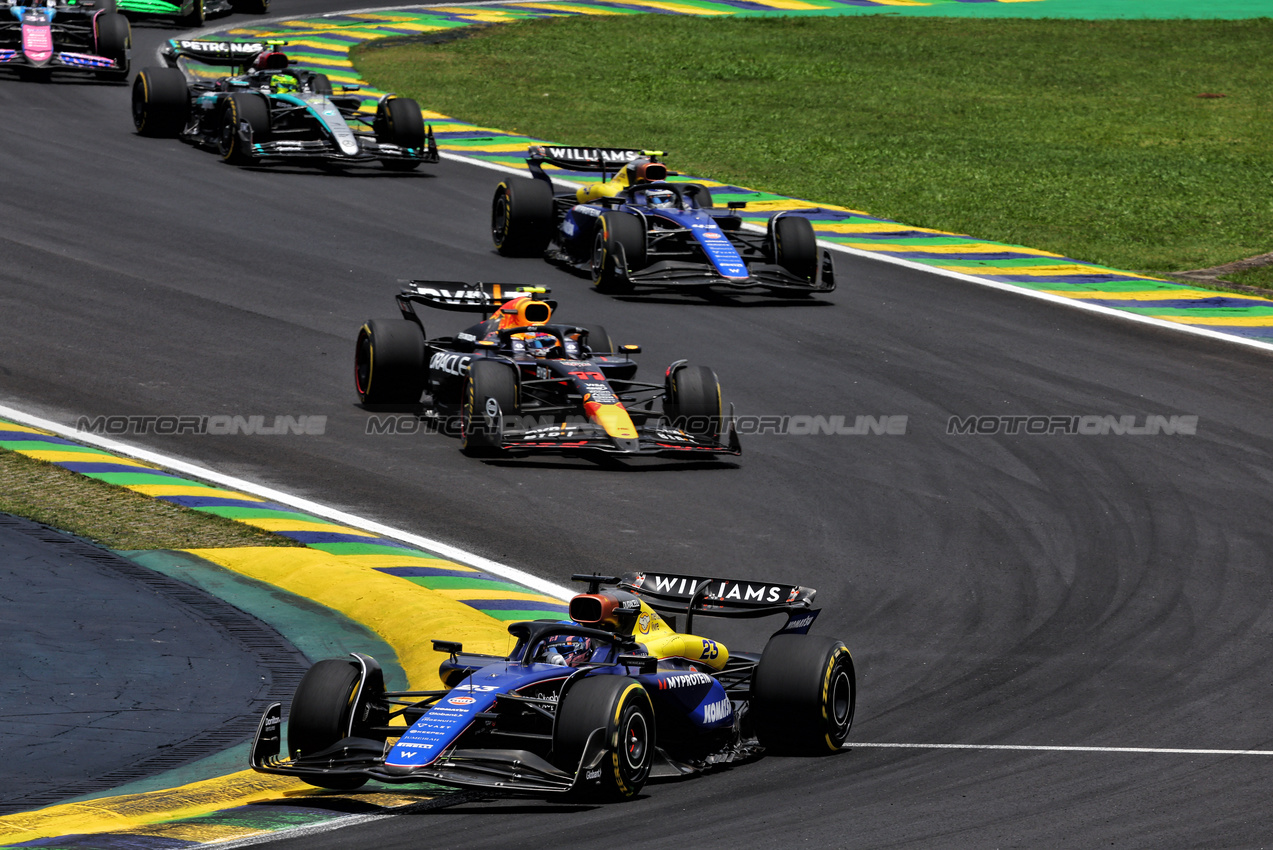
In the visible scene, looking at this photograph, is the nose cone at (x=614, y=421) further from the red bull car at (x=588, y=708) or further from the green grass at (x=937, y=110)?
the green grass at (x=937, y=110)

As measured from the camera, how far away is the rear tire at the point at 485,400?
15125mm

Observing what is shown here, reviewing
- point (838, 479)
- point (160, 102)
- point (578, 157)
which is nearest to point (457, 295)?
point (838, 479)

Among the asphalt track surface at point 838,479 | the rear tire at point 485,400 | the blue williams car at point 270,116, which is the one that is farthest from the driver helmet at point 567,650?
→ the blue williams car at point 270,116

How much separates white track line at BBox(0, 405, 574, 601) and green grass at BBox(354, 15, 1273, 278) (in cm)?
1374

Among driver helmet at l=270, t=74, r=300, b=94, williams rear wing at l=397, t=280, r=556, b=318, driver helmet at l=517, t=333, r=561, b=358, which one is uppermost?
driver helmet at l=270, t=74, r=300, b=94

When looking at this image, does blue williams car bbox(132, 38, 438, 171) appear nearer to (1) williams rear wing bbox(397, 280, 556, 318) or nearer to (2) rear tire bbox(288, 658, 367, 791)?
(1) williams rear wing bbox(397, 280, 556, 318)

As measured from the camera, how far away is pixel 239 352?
18.1 metres

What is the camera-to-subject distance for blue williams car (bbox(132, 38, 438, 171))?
998 inches

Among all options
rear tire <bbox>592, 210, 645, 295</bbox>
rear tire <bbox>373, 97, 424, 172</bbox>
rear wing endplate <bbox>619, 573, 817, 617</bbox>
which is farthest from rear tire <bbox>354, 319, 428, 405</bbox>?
rear tire <bbox>373, 97, 424, 172</bbox>

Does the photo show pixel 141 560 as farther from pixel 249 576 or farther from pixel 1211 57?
pixel 1211 57

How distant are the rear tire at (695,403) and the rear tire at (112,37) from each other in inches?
693

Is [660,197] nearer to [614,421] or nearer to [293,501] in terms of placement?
[614,421]

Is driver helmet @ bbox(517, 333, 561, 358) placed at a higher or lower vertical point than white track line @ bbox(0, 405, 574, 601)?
higher

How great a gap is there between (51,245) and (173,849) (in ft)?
51.3
